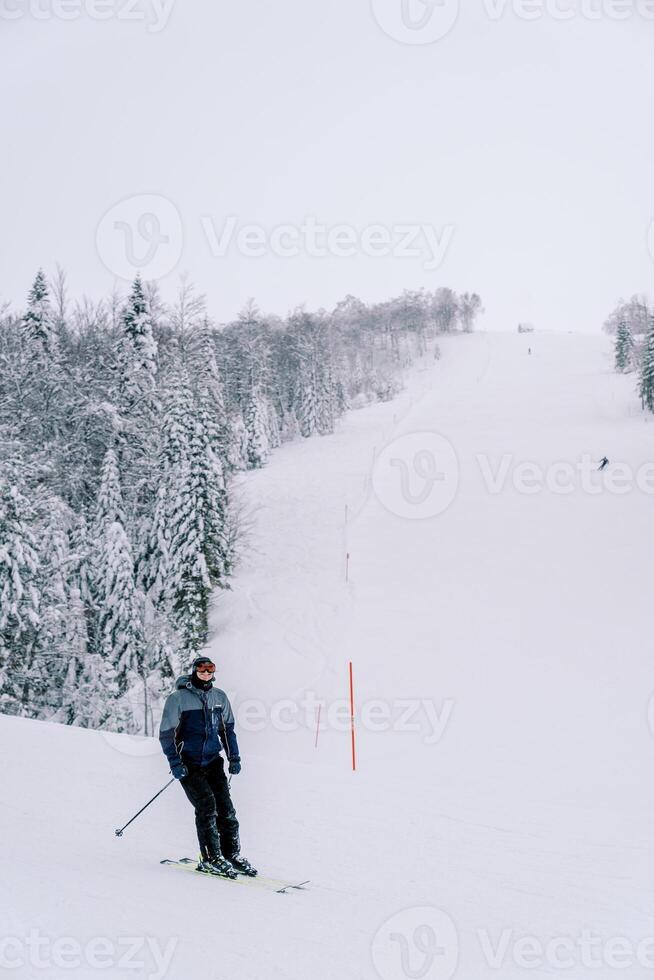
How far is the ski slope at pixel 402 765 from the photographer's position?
4734mm

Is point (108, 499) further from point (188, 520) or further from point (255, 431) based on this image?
point (255, 431)

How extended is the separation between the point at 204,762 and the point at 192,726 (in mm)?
360

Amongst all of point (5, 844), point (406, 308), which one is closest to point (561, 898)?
point (5, 844)

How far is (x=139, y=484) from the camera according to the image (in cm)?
2859

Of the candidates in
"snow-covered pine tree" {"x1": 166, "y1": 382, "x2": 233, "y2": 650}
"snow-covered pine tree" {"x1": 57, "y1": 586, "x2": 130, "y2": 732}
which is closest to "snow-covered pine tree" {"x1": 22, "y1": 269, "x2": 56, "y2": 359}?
"snow-covered pine tree" {"x1": 166, "y1": 382, "x2": 233, "y2": 650}

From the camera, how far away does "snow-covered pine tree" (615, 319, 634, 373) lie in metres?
64.8

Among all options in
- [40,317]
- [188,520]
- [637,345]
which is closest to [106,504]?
[188,520]

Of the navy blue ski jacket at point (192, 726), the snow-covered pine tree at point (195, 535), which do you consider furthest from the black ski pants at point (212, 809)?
the snow-covered pine tree at point (195, 535)

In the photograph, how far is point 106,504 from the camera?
26453mm

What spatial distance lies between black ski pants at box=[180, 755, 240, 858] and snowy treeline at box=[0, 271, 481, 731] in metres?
15.8

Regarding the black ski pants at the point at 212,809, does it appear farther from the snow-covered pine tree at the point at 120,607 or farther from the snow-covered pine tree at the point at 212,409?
the snow-covered pine tree at the point at 212,409

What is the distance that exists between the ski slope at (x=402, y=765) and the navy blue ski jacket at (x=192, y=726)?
41.6 inches

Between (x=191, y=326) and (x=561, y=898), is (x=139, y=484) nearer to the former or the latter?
(x=191, y=326)

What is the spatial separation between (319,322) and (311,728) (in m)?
59.1
